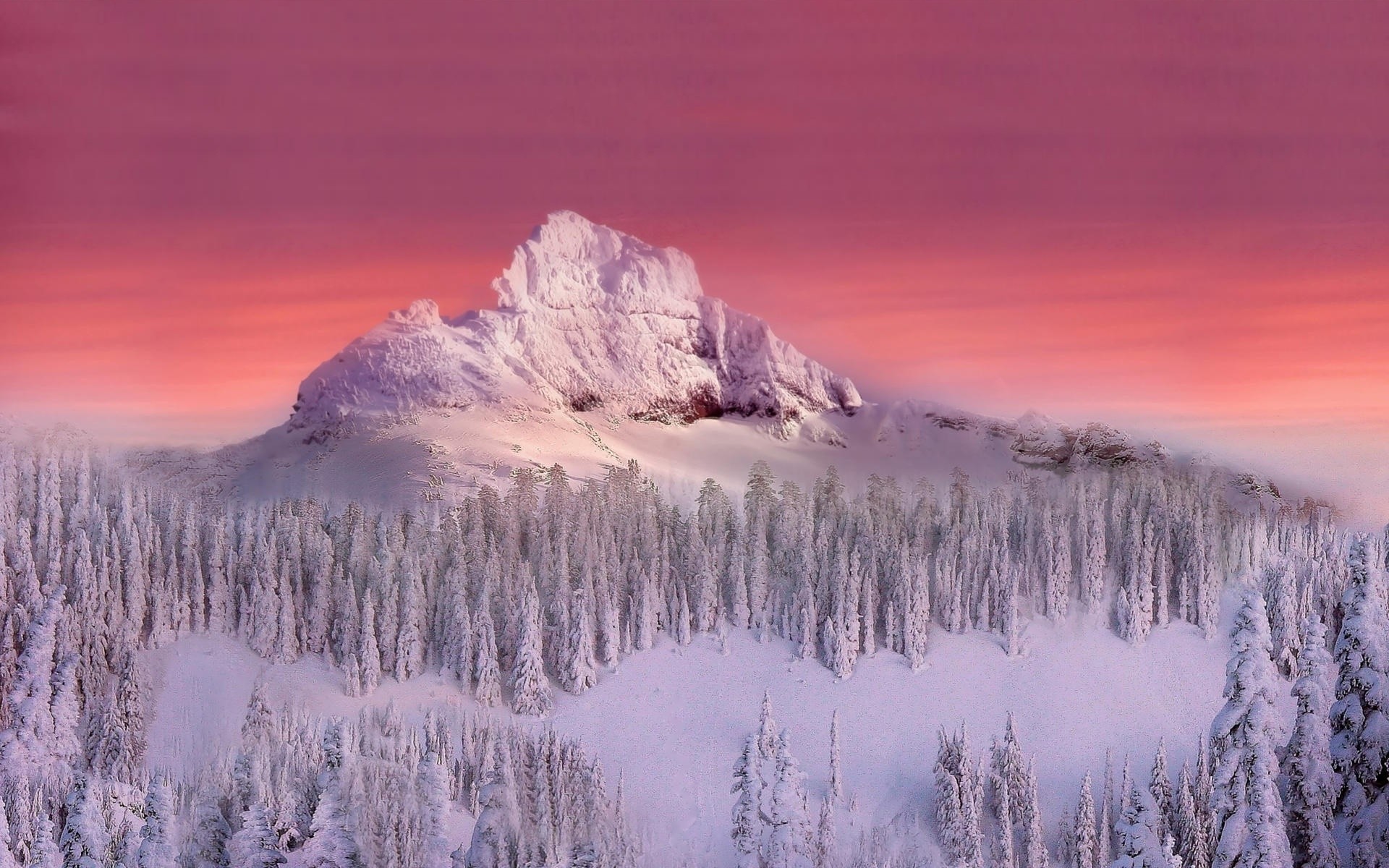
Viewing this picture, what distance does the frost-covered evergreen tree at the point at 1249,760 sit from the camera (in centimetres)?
3716

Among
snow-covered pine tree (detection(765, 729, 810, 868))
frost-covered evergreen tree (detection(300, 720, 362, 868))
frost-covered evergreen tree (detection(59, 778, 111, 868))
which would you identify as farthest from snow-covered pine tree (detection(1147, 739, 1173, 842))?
frost-covered evergreen tree (detection(59, 778, 111, 868))

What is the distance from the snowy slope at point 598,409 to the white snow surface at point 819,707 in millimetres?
12035

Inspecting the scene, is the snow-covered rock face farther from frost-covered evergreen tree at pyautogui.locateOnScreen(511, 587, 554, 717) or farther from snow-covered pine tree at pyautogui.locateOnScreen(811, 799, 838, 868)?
snow-covered pine tree at pyautogui.locateOnScreen(811, 799, 838, 868)

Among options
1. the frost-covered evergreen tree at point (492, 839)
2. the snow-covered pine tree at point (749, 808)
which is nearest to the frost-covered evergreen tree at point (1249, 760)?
the snow-covered pine tree at point (749, 808)

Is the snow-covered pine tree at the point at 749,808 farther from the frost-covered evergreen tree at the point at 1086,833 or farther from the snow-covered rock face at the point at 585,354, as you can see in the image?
the snow-covered rock face at the point at 585,354

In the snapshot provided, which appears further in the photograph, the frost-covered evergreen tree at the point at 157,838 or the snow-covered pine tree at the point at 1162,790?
the snow-covered pine tree at the point at 1162,790

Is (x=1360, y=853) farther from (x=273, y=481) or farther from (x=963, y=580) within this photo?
(x=273, y=481)

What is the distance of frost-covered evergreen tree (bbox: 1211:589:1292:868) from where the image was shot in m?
37.2

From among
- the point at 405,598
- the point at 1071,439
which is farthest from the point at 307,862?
the point at 1071,439

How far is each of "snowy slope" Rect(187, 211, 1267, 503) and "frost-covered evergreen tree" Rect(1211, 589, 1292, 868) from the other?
165 feet

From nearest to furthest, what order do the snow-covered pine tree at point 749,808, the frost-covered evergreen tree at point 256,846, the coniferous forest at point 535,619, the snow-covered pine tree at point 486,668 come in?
the frost-covered evergreen tree at point 256,846, the coniferous forest at point 535,619, the snow-covered pine tree at point 749,808, the snow-covered pine tree at point 486,668

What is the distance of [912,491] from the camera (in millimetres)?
96938

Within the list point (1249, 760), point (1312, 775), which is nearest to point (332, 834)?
point (1249, 760)

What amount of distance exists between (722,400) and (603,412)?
1043cm
